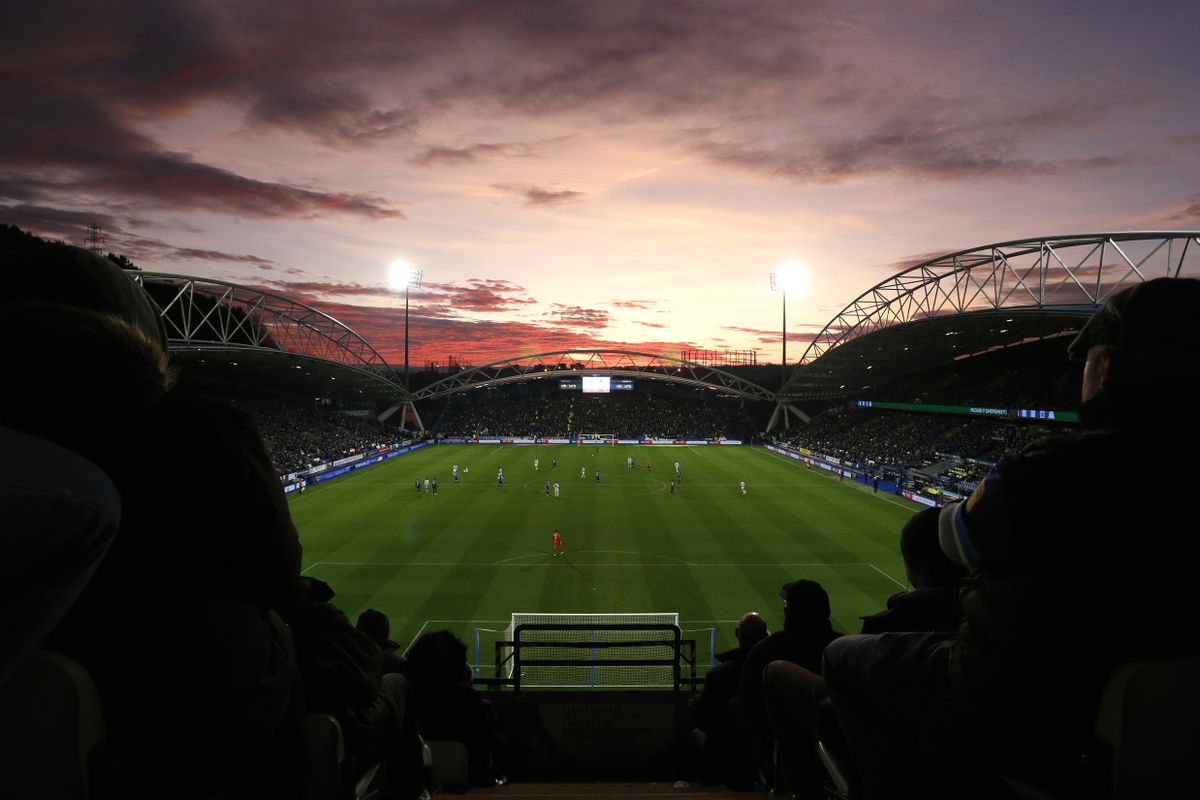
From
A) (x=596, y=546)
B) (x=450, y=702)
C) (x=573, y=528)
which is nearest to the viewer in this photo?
(x=450, y=702)

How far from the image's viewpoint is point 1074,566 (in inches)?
58.4

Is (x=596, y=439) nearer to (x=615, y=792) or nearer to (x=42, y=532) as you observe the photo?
(x=615, y=792)

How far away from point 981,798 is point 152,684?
2.19m

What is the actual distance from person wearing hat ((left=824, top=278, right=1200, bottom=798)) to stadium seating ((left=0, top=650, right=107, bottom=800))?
2.16 m

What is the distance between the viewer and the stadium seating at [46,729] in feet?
4.50

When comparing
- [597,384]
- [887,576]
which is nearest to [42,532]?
[887,576]

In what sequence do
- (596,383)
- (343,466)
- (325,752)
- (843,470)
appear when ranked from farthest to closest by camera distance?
(596,383), (343,466), (843,470), (325,752)

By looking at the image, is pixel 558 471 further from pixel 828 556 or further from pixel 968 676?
pixel 968 676

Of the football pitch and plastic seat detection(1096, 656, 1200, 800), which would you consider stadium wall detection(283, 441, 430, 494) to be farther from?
plastic seat detection(1096, 656, 1200, 800)

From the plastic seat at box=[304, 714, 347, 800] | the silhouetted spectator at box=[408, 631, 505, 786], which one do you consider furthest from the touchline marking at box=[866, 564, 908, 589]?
the plastic seat at box=[304, 714, 347, 800]

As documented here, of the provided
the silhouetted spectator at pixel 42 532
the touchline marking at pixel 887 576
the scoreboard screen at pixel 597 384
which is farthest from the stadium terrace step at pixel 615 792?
the scoreboard screen at pixel 597 384

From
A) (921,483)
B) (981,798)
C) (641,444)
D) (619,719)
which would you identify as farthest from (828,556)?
(641,444)

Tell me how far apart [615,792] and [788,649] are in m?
1.99

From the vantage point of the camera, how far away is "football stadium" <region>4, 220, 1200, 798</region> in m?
1.51
